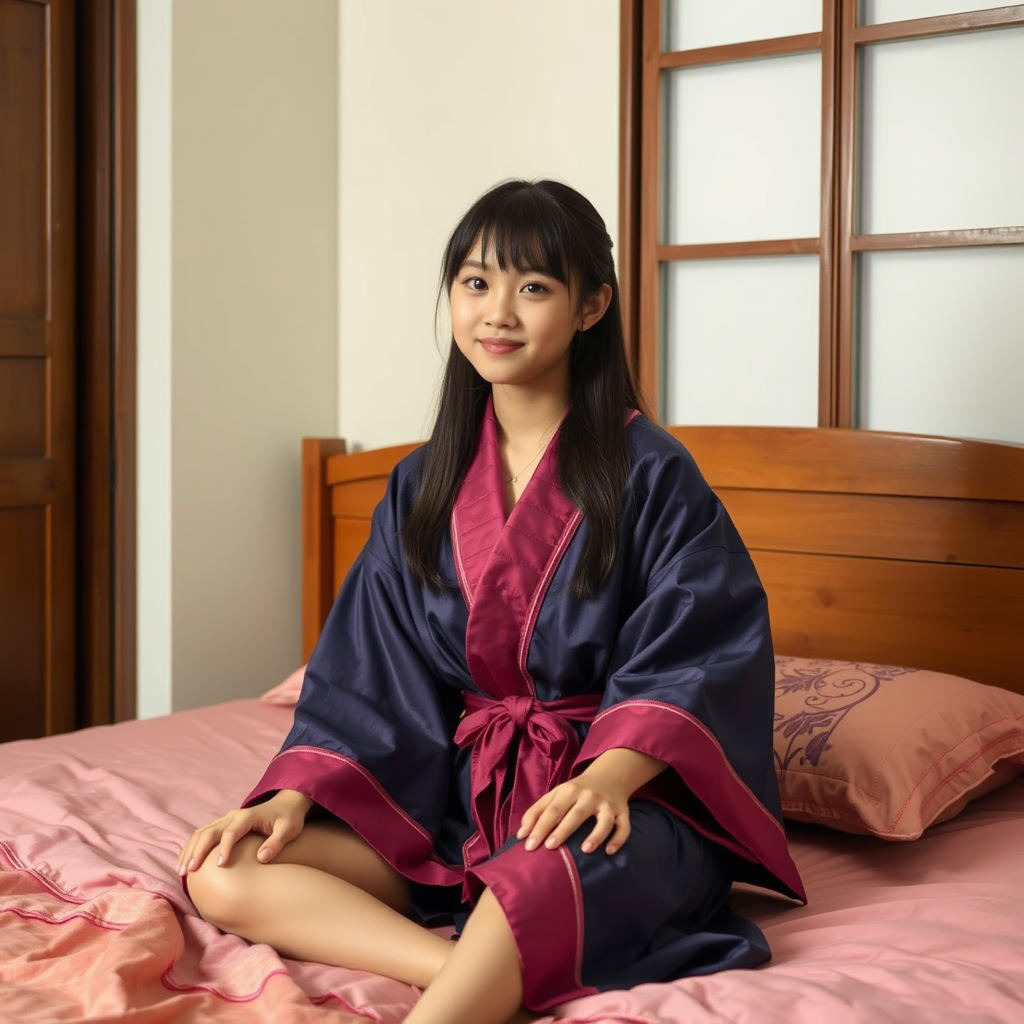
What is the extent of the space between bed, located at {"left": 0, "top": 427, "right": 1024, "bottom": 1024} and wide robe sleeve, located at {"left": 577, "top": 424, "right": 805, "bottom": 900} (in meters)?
0.14

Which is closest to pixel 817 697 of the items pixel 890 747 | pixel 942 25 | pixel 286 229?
pixel 890 747

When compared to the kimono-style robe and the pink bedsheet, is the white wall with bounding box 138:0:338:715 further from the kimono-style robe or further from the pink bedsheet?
the kimono-style robe

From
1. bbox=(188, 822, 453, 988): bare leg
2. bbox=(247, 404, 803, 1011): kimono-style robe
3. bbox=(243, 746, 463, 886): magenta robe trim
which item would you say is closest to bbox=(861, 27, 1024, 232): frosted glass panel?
bbox=(247, 404, 803, 1011): kimono-style robe

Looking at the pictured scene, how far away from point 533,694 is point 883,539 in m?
0.88

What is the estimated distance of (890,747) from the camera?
169 cm

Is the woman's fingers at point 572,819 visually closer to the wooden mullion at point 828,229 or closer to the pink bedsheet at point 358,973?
the pink bedsheet at point 358,973

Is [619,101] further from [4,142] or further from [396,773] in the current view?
[396,773]

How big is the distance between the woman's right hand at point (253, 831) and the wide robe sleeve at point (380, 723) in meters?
0.03

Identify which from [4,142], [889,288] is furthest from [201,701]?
[889,288]

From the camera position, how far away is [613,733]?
1377 millimetres

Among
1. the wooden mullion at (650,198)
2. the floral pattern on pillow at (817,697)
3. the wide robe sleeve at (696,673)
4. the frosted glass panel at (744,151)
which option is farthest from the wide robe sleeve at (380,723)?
the frosted glass panel at (744,151)

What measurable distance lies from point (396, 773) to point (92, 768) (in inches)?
28.5

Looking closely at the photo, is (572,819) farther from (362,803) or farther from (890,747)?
(890,747)

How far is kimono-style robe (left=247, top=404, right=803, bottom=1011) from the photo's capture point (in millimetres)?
1376
